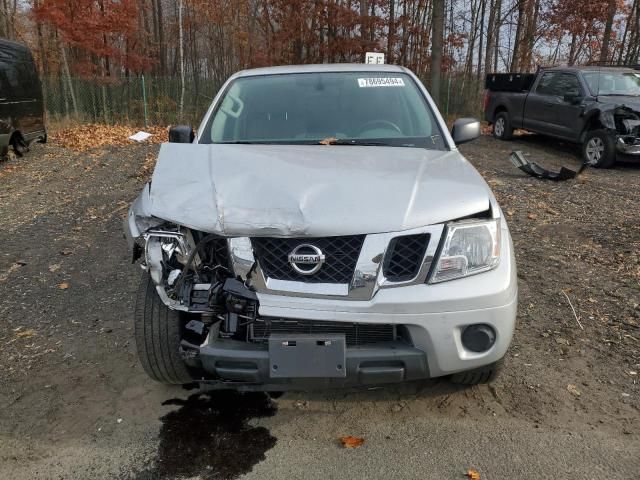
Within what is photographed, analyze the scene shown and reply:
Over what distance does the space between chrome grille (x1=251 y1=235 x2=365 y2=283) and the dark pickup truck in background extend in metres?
8.40

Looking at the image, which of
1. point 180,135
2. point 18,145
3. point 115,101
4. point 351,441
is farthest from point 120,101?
point 351,441

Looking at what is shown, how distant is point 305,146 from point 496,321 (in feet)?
5.32

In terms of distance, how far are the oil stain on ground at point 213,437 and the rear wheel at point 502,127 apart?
11408mm

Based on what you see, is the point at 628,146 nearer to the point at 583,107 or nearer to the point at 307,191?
the point at 583,107

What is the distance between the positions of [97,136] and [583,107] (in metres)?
11.5

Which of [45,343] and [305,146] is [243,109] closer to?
[305,146]

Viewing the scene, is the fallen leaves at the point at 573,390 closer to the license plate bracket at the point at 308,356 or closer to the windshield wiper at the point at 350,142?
the license plate bracket at the point at 308,356

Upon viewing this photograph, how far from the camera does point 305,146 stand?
11.0 ft

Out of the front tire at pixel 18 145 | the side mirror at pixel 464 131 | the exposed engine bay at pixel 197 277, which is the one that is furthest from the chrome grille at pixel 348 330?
the front tire at pixel 18 145

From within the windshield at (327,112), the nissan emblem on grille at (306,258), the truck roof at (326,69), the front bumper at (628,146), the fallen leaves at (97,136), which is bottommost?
the fallen leaves at (97,136)

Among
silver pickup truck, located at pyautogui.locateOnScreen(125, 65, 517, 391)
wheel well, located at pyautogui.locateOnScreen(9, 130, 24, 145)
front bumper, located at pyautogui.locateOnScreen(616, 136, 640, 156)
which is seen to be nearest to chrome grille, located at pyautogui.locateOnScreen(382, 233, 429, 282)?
silver pickup truck, located at pyautogui.locateOnScreen(125, 65, 517, 391)

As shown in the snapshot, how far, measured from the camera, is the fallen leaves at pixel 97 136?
12766 millimetres

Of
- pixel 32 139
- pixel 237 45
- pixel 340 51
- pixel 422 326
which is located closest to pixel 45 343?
pixel 422 326

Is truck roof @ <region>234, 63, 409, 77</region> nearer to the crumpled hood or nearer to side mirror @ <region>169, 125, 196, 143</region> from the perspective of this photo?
side mirror @ <region>169, 125, 196, 143</region>
